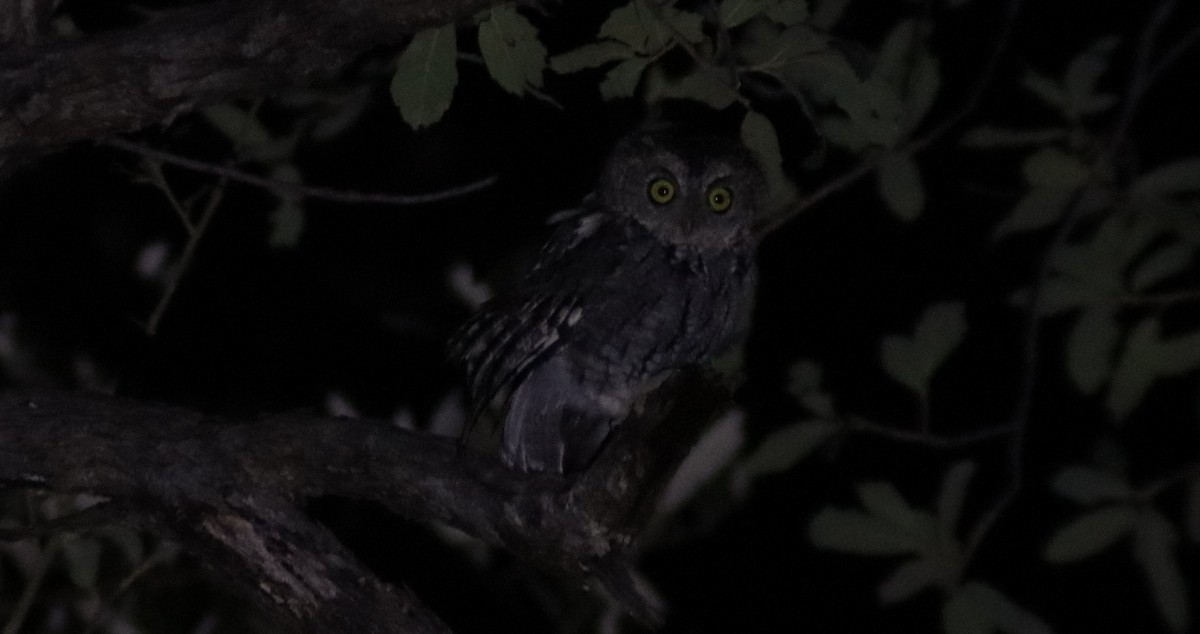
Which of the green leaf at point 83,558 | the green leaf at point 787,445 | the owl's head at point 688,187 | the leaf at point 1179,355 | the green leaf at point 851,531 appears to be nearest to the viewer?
the leaf at point 1179,355

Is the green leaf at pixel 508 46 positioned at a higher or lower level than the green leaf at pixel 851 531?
higher

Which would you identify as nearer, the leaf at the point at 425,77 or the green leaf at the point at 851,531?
the leaf at the point at 425,77

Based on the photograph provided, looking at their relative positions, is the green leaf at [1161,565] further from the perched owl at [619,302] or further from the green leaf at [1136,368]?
the perched owl at [619,302]

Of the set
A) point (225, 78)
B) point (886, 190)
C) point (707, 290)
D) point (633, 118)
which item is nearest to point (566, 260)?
point (707, 290)

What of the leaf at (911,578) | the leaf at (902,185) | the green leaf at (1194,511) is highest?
the leaf at (902,185)

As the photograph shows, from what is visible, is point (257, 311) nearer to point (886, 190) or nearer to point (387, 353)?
point (387, 353)

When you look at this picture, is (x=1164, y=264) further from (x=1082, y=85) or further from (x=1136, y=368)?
(x=1082, y=85)

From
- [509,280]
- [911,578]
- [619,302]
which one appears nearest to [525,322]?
[619,302]

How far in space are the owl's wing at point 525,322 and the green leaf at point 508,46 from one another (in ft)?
2.06

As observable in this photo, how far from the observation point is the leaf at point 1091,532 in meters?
2.28

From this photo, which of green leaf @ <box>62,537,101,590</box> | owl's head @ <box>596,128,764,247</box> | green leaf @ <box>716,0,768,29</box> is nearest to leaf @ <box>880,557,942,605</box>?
owl's head @ <box>596,128,764,247</box>

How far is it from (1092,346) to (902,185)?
66 centimetres

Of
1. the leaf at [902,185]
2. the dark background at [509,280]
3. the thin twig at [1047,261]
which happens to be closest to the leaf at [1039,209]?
the thin twig at [1047,261]

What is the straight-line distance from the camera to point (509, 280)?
15.1ft
